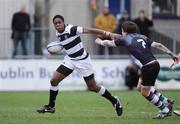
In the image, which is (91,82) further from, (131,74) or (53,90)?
(131,74)

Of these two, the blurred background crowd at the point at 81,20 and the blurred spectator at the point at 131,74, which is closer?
the blurred spectator at the point at 131,74

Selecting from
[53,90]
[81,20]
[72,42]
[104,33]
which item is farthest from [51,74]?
[104,33]

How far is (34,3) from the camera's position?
31422 mm

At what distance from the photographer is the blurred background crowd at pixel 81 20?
2838 cm

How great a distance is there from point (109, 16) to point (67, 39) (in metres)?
11.9

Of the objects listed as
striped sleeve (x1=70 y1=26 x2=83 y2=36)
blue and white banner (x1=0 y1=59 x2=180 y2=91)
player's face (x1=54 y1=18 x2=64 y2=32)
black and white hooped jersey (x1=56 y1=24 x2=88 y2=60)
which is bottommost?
blue and white banner (x1=0 y1=59 x2=180 y2=91)

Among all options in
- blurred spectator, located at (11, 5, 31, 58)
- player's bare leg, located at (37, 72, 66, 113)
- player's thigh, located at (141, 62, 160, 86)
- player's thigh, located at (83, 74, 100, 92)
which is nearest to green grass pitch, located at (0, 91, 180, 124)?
player's bare leg, located at (37, 72, 66, 113)

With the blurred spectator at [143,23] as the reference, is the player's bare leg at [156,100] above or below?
below

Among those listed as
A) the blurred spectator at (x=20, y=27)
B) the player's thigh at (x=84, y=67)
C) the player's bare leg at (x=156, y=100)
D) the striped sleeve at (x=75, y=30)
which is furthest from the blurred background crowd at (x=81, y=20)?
the player's bare leg at (x=156, y=100)

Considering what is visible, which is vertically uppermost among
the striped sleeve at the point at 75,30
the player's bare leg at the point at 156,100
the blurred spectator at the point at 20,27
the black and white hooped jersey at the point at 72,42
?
the striped sleeve at the point at 75,30

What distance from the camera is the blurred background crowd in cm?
2838

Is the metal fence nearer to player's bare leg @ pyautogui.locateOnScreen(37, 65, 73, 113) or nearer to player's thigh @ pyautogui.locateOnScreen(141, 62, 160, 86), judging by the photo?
player's bare leg @ pyautogui.locateOnScreen(37, 65, 73, 113)

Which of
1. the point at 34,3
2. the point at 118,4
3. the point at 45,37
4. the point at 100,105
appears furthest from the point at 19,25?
the point at 100,105

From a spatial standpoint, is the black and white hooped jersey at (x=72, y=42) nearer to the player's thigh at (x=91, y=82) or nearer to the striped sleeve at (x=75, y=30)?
the striped sleeve at (x=75, y=30)
